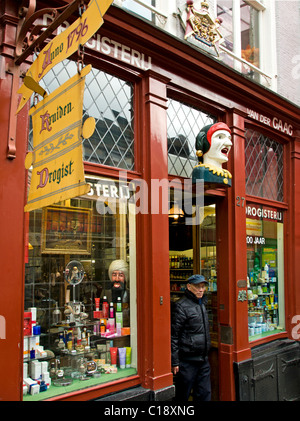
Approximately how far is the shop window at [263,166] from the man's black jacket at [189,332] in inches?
105

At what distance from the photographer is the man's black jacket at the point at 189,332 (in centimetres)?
540

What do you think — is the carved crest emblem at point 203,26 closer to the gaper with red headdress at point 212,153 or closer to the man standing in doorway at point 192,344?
the gaper with red headdress at point 212,153

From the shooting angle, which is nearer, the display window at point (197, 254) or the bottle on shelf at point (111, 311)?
the bottle on shelf at point (111, 311)

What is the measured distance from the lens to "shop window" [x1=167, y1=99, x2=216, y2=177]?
19.5 feet

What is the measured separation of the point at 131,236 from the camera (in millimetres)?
5246

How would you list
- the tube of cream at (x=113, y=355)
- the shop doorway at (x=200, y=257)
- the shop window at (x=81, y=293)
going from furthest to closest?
the shop doorway at (x=200, y=257)
the tube of cream at (x=113, y=355)
the shop window at (x=81, y=293)

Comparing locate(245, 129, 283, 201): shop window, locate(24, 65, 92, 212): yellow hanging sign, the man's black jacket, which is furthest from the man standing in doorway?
locate(24, 65, 92, 212): yellow hanging sign

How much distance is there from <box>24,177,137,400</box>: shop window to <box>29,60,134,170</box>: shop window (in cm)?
33

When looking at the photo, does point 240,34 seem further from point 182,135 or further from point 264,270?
point 264,270

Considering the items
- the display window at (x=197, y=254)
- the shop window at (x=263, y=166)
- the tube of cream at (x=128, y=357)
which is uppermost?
the shop window at (x=263, y=166)

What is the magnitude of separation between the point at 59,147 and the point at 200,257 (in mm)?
4793

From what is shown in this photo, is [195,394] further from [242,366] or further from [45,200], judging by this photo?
[45,200]

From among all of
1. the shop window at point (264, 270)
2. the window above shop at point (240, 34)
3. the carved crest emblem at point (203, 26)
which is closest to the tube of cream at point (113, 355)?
the shop window at point (264, 270)

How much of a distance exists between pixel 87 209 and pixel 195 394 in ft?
9.79
